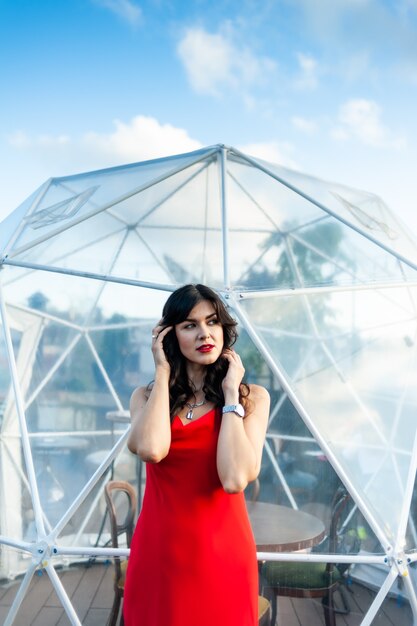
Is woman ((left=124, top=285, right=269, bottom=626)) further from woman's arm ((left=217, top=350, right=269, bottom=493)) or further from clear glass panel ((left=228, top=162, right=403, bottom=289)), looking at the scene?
clear glass panel ((left=228, top=162, right=403, bottom=289))

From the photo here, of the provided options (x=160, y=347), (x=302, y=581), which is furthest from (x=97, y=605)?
(x=160, y=347)

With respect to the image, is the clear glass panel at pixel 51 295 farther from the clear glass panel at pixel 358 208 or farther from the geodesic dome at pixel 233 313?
the clear glass panel at pixel 358 208

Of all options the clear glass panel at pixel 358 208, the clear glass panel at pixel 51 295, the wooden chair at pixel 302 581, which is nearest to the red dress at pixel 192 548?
the wooden chair at pixel 302 581

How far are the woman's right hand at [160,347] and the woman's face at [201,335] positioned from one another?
0.09 m

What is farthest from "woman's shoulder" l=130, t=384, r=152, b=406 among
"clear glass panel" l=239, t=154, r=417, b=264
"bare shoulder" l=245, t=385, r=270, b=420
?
"clear glass panel" l=239, t=154, r=417, b=264

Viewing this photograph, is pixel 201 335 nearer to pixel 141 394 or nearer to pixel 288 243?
pixel 141 394

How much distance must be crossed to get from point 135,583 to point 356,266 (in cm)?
432

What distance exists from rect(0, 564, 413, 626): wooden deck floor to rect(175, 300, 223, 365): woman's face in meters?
2.92

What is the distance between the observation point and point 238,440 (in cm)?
272

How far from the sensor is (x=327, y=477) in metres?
5.60

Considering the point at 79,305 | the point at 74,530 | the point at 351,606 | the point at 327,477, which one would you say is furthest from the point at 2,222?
the point at 351,606

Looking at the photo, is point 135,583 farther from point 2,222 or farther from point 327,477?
point 2,222

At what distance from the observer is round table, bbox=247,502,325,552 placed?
5.13m

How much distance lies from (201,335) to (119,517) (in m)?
3.43
